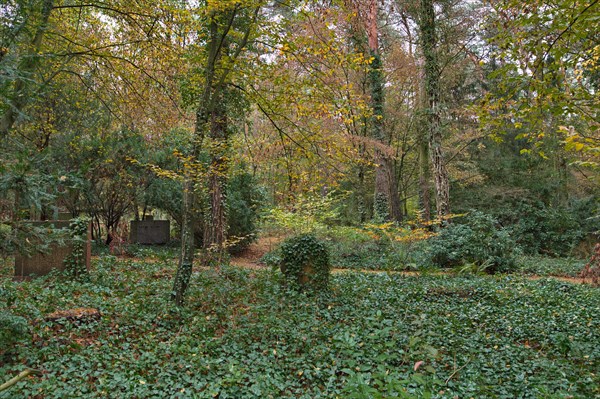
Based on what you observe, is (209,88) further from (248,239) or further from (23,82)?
(248,239)

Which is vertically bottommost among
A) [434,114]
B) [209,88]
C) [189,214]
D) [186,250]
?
[186,250]

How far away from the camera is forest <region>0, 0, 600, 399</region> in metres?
3.92

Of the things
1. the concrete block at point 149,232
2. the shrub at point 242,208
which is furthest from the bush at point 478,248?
the concrete block at point 149,232

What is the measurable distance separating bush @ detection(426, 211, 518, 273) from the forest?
57 mm

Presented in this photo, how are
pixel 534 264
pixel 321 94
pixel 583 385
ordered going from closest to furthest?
pixel 583 385, pixel 321 94, pixel 534 264

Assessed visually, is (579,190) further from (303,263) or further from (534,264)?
(303,263)

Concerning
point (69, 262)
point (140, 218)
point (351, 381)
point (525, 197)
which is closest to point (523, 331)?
point (351, 381)

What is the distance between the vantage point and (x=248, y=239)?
14430 millimetres

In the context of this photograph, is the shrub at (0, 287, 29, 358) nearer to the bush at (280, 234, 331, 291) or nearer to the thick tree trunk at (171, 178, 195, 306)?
the thick tree trunk at (171, 178, 195, 306)

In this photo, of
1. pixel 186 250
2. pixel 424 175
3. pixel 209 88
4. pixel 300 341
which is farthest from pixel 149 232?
pixel 424 175

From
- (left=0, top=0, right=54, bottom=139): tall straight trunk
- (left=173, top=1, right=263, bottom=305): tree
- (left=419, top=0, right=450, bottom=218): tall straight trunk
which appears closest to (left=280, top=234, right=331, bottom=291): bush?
(left=173, top=1, right=263, bottom=305): tree

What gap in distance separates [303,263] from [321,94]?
3.07 meters

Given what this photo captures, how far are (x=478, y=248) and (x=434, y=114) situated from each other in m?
4.56

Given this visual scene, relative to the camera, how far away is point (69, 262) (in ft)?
23.7
